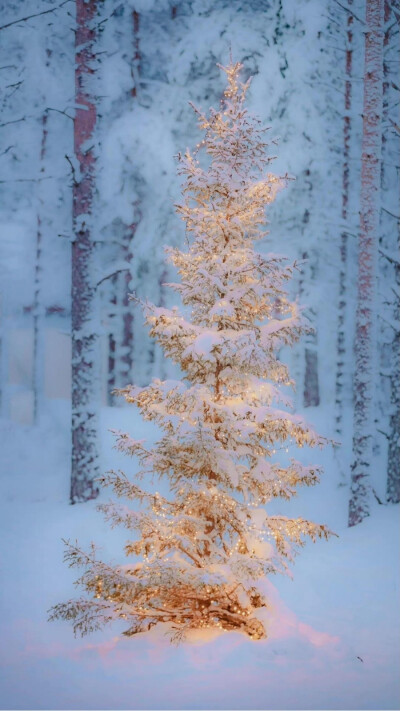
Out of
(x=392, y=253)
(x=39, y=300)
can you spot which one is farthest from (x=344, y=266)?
(x=39, y=300)

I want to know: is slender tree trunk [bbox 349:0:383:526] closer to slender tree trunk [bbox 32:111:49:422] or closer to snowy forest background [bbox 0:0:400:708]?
snowy forest background [bbox 0:0:400:708]

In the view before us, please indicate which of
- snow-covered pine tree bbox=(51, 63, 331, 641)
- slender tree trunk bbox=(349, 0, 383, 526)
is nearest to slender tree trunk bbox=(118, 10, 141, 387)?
slender tree trunk bbox=(349, 0, 383, 526)

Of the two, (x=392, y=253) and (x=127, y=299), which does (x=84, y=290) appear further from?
(x=127, y=299)

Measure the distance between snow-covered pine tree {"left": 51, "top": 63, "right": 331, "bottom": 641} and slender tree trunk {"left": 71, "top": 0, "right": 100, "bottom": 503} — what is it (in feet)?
15.4

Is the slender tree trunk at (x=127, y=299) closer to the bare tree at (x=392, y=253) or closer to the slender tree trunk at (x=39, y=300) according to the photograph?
the slender tree trunk at (x=39, y=300)

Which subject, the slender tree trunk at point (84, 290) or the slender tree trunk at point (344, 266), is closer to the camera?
the slender tree trunk at point (84, 290)

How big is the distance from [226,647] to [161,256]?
10233 mm

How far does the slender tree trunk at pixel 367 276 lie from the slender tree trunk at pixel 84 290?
485 centimetres

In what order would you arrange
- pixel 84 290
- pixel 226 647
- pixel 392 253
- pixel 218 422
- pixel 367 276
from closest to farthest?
pixel 226 647, pixel 218 422, pixel 367 276, pixel 84 290, pixel 392 253

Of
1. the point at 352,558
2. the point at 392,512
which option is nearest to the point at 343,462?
the point at 392,512

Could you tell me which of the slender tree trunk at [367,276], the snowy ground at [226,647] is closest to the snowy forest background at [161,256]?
the snowy ground at [226,647]

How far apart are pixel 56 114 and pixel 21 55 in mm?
2393

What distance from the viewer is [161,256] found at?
48.6ft

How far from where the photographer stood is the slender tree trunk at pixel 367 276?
10.9m
